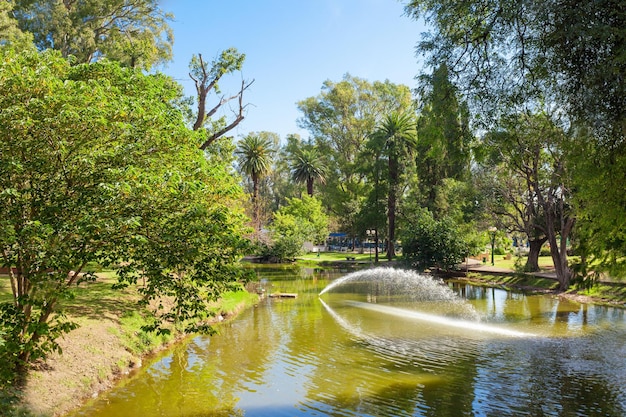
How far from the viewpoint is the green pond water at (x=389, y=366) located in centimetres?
1104

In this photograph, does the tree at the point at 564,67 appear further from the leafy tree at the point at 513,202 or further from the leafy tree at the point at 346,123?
the leafy tree at the point at 346,123

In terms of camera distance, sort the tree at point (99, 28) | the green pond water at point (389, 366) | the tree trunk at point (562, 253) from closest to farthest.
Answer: the green pond water at point (389, 366)
the tree at point (99, 28)
the tree trunk at point (562, 253)

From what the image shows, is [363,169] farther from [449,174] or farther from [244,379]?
[244,379]

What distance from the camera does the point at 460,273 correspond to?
140ft

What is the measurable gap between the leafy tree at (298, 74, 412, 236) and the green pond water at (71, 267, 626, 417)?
45827 mm

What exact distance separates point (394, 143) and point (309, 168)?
21101 mm

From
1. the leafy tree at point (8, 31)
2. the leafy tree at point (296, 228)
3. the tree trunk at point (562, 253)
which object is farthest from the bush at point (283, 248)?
the leafy tree at point (8, 31)

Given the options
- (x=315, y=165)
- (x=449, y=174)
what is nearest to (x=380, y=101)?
(x=315, y=165)

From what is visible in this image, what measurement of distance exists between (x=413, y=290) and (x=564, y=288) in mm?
9510

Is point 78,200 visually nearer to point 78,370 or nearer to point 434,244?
point 78,370

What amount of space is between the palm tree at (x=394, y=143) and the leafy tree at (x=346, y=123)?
43.3 ft

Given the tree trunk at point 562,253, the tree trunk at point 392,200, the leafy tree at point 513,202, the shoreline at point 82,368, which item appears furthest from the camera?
the tree trunk at point 392,200

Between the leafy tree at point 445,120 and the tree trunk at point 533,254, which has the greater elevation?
the leafy tree at point 445,120

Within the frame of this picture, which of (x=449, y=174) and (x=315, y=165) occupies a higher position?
(x=315, y=165)
